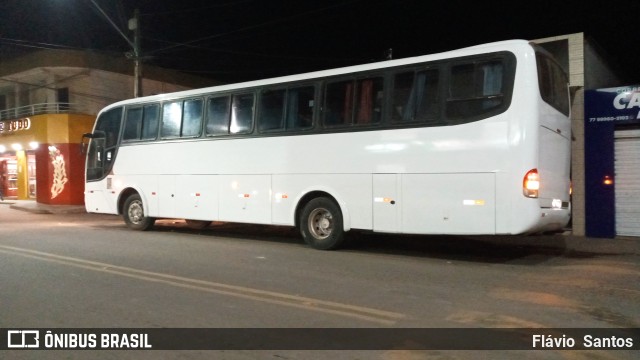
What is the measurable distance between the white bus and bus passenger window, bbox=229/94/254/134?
30mm

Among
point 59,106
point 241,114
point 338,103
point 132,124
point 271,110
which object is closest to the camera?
point 338,103

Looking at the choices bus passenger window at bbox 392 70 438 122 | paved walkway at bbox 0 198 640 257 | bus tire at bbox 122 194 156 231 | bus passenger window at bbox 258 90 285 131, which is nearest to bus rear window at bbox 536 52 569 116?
bus passenger window at bbox 392 70 438 122

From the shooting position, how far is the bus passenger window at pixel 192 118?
40.9 ft

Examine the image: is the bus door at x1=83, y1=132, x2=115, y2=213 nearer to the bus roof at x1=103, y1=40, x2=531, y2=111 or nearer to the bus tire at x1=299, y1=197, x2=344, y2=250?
the bus roof at x1=103, y1=40, x2=531, y2=111

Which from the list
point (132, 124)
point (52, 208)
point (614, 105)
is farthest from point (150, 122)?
point (52, 208)

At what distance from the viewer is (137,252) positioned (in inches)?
403

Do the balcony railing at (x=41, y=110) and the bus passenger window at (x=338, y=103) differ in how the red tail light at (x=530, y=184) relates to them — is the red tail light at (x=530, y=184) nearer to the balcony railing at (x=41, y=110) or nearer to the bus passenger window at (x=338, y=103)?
the bus passenger window at (x=338, y=103)

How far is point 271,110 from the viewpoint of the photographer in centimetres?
1116

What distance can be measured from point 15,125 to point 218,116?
2019cm

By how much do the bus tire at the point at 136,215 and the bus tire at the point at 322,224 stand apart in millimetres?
5503

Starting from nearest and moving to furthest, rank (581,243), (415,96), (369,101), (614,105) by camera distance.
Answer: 1. (415,96)
2. (369,101)
3. (581,243)
4. (614,105)

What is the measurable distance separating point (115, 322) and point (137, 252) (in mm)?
4968

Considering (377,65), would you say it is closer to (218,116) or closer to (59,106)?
(218,116)

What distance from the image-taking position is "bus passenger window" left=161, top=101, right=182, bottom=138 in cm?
1293
